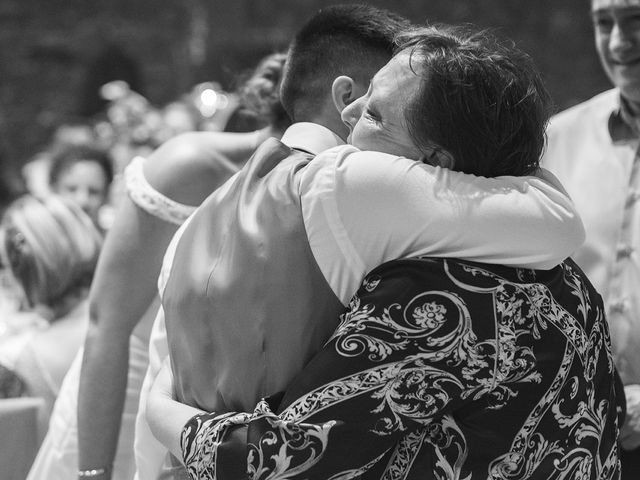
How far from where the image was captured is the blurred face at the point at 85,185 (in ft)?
17.1

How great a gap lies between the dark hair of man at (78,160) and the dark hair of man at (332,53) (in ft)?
12.4

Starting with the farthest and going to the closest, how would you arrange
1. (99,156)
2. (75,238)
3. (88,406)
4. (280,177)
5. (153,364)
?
(99,156), (75,238), (88,406), (153,364), (280,177)

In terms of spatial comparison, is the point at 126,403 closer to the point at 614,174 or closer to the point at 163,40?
the point at 614,174

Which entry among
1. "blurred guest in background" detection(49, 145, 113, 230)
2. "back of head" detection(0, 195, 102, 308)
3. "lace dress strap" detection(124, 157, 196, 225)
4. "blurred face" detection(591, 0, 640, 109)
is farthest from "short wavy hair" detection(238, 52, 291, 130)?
"blurred guest in background" detection(49, 145, 113, 230)

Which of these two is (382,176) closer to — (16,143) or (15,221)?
(15,221)

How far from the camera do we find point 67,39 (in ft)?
37.9

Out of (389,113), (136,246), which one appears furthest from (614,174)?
(389,113)

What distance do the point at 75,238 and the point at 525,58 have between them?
2121mm

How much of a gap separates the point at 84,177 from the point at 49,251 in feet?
7.10

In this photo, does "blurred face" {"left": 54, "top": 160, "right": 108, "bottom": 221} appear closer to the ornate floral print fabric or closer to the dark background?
the ornate floral print fabric

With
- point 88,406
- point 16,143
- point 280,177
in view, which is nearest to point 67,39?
point 16,143

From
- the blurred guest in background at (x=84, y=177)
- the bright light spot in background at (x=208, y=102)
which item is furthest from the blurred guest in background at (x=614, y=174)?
the bright light spot in background at (x=208, y=102)

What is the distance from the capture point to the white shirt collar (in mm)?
1472

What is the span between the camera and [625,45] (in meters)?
2.43
